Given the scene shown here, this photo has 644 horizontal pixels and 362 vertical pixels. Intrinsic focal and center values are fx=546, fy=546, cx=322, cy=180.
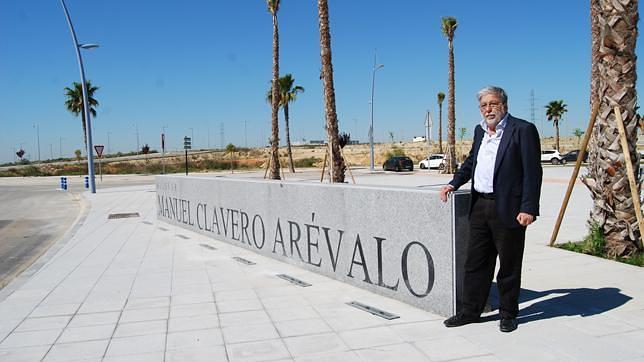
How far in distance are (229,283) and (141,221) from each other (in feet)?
27.1

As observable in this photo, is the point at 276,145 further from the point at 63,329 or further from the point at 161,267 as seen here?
the point at 63,329

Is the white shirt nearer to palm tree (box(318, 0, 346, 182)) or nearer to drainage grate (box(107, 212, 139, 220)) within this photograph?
drainage grate (box(107, 212, 139, 220))

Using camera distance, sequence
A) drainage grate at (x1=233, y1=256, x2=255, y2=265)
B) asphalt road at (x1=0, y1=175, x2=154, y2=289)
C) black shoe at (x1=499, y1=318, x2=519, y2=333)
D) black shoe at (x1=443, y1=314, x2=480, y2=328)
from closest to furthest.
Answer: black shoe at (x1=499, y1=318, x2=519, y2=333) < black shoe at (x1=443, y1=314, x2=480, y2=328) < drainage grate at (x1=233, y1=256, x2=255, y2=265) < asphalt road at (x1=0, y1=175, x2=154, y2=289)

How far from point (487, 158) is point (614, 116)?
3756mm

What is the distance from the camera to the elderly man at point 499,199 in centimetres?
436

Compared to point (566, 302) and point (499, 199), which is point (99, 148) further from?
point (499, 199)

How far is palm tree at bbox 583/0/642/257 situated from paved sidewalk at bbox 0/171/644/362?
0.54m

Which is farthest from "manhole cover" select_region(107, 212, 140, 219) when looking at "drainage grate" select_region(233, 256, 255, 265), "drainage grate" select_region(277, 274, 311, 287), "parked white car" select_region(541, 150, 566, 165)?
"parked white car" select_region(541, 150, 566, 165)

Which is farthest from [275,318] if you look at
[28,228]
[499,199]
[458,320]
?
[28,228]

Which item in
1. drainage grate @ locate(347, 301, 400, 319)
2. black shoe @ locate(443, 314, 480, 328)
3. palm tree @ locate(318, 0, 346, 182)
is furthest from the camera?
palm tree @ locate(318, 0, 346, 182)

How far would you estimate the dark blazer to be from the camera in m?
4.31

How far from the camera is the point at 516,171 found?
14.4 ft

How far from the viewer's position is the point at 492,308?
5289 millimetres

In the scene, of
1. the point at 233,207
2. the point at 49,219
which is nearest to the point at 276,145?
the point at 49,219
